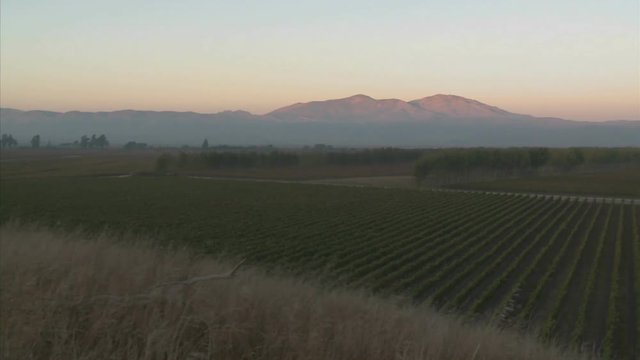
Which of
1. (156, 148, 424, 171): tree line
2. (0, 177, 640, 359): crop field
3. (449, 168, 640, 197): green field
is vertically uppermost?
(156, 148, 424, 171): tree line

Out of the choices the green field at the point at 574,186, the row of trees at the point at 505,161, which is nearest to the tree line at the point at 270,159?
the row of trees at the point at 505,161

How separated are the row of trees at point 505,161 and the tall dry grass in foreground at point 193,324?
86.9 metres

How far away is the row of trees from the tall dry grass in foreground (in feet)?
285

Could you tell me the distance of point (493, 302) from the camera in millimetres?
18359

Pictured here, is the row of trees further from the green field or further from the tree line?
the tree line

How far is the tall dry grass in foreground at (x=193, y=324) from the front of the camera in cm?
325

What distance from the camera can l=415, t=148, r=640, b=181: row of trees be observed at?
298 feet

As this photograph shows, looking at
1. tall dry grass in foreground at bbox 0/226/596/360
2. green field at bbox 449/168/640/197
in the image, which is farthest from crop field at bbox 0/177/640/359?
green field at bbox 449/168/640/197

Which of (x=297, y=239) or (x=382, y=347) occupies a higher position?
(x=382, y=347)

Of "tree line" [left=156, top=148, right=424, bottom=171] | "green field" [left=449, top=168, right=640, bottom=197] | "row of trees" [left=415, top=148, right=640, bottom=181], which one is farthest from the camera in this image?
"tree line" [left=156, top=148, right=424, bottom=171]

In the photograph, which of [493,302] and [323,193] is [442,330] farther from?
[323,193]

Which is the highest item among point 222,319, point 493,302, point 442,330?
point 222,319

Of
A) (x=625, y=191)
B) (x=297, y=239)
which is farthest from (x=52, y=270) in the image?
(x=625, y=191)

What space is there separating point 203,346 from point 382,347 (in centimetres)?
123
